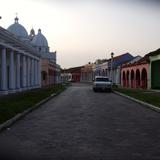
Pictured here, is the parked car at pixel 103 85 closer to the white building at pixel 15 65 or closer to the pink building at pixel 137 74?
the pink building at pixel 137 74

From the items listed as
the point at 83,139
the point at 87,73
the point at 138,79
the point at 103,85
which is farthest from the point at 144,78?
the point at 87,73

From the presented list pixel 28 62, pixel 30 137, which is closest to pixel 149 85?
pixel 28 62

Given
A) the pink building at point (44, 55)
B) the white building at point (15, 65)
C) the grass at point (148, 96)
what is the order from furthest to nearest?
the pink building at point (44, 55)
the white building at point (15, 65)
the grass at point (148, 96)

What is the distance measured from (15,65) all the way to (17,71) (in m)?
1.70

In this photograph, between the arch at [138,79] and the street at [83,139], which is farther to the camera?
the arch at [138,79]

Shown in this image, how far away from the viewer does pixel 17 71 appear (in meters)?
41.1

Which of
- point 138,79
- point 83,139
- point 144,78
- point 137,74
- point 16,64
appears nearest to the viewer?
point 83,139

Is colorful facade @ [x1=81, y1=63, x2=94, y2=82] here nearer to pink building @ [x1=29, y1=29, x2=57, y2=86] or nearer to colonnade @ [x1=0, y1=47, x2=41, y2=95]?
pink building @ [x1=29, y1=29, x2=57, y2=86]

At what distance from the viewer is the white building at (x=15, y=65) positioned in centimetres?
3447

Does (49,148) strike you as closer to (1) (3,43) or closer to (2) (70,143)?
(2) (70,143)

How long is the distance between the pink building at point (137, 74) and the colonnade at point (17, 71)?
1323 centimetres

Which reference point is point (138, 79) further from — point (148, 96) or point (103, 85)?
point (148, 96)

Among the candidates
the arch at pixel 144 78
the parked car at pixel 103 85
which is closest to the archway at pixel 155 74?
the arch at pixel 144 78

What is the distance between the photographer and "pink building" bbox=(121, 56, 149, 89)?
52716mm
